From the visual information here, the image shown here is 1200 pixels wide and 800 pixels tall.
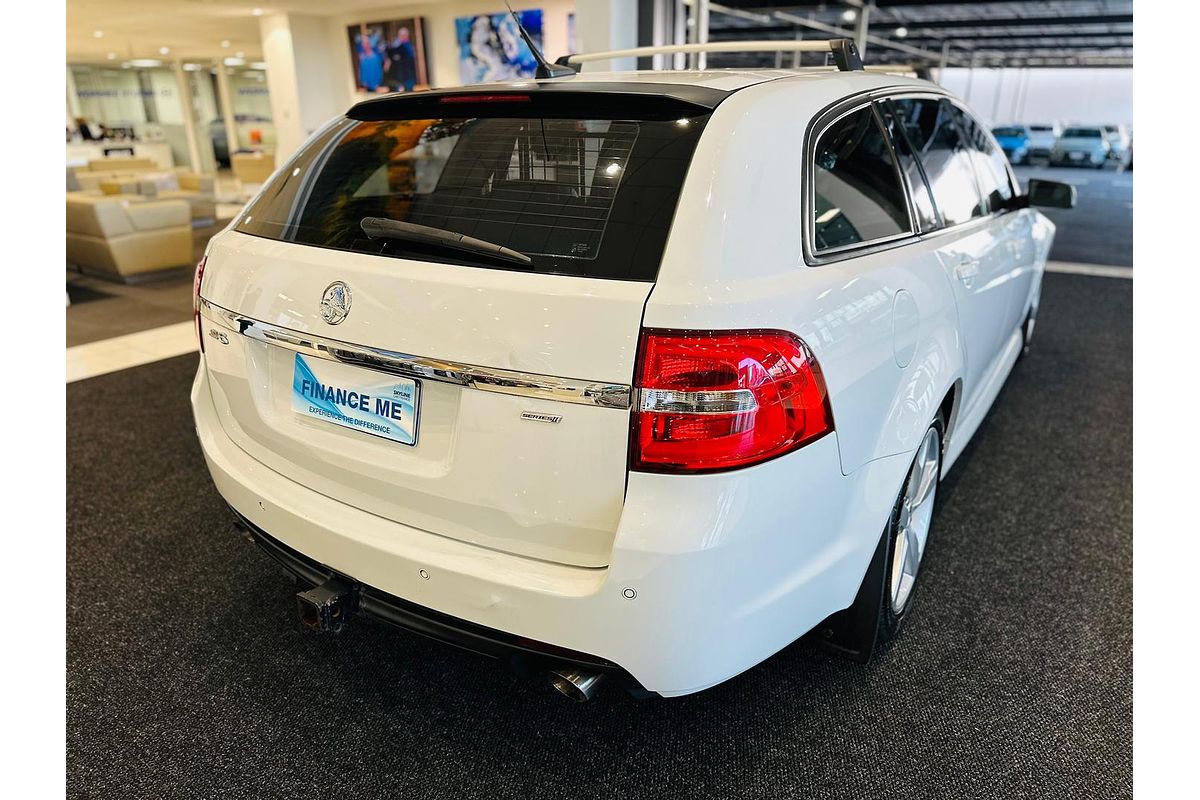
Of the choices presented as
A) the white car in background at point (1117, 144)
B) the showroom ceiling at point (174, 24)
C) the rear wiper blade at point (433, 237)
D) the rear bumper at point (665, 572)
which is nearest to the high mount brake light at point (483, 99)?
the rear wiper blade at point (433, 237)

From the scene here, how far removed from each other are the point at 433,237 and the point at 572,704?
3.41 feet

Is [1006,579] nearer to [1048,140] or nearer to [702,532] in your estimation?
[702,532]

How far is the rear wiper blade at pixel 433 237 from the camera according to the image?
129 cm

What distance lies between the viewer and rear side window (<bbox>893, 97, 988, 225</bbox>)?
6.73ft

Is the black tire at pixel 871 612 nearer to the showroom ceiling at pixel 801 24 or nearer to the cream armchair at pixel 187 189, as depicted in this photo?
the cream armchair at pixel 187 189

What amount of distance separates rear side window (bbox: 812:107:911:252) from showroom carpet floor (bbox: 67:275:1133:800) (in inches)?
37.5

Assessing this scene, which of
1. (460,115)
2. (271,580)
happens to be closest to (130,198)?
(271,580)

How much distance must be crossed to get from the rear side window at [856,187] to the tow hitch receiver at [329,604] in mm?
1061

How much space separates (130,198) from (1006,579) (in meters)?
7.24

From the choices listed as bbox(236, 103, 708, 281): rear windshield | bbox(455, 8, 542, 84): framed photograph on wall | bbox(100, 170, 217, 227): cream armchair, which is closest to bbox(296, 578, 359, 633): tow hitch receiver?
bbox(236, 103, 708, 281): rear windshield

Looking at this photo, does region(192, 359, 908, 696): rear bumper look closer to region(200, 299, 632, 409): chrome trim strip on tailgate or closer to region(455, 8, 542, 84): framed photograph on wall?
region(200, 299, 632, 409): chrome trim strip on tailgate

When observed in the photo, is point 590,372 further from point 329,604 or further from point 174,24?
point 174,24

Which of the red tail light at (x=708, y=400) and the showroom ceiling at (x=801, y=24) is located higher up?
the showroom ceiling at (x=801, y=24)

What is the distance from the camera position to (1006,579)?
2.18 m
